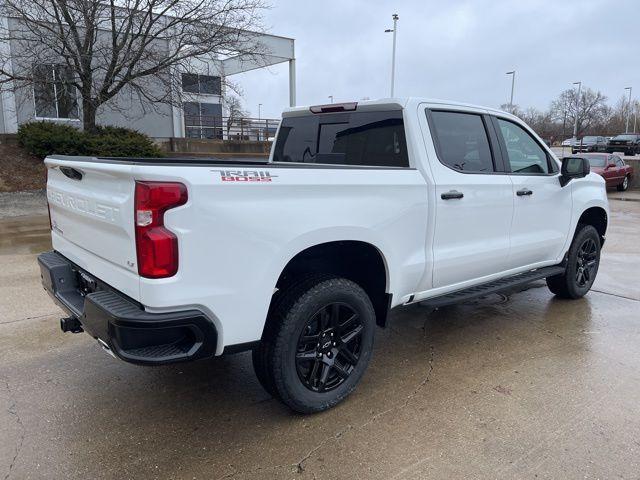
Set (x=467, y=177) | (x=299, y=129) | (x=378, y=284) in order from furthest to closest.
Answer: (x=299, y=129)
(x=467, y=177)
(x=378, y=284)

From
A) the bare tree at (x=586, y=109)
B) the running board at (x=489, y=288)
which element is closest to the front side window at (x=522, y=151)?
the running board at (x=489, y=288)

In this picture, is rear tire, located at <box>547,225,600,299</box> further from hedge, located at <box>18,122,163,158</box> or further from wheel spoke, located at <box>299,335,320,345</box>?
hedge, located at <box>18,122,163,158</box>

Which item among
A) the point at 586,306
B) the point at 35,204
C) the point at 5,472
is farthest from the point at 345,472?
the point at 35,204

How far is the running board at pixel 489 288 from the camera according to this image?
375 cm

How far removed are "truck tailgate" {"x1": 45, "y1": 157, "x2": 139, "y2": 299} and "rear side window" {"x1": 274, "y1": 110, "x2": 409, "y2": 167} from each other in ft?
6.32

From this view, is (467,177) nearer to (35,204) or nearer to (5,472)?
(5,472)

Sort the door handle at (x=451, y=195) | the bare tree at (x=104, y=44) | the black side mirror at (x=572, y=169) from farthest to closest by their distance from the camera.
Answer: the bare tree at (x=104, y=44)
the black side mirror at (x=572, y=169)
the door handle at (x=451, y=195)

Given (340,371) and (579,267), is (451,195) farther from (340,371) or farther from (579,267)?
(579,267)

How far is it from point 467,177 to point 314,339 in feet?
5.66

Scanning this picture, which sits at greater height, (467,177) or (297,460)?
(467,177)

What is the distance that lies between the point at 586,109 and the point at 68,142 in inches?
3185

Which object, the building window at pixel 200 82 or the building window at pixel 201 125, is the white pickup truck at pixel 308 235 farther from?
the building window at pixel 201 125

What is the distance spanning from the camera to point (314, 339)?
10.0 feet

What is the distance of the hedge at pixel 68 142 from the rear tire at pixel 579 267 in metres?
12.8
